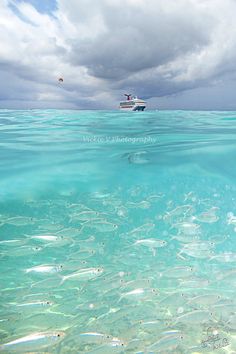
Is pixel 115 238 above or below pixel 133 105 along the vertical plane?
below

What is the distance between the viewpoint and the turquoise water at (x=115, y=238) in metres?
5.65

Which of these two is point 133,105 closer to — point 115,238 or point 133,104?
point 133,104

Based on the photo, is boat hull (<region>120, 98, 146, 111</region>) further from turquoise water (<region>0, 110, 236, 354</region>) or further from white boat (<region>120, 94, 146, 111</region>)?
turquoise water (<region>0, 110, 236, 354</region>)

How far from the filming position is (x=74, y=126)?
22016mm

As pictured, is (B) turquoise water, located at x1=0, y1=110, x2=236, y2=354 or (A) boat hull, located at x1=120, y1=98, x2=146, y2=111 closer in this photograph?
(B) turquoise water, located at x1=0, y1=110, x2=236, y2=354

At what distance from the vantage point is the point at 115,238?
1761 cm

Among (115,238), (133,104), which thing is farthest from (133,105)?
(115,238)

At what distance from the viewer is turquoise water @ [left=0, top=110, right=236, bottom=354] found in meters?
5.65

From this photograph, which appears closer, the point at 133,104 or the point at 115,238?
the point at 115,238

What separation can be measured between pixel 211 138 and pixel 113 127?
24.1 ft

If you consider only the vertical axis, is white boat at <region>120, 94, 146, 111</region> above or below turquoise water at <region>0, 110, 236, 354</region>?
above

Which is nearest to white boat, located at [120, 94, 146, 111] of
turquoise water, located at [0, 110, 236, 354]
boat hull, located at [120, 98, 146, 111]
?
boat hull, located at [120, 98, 146, 111]

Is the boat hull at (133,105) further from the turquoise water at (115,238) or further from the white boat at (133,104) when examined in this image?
the turquoise water at (115,238)

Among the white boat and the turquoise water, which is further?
the white boat
